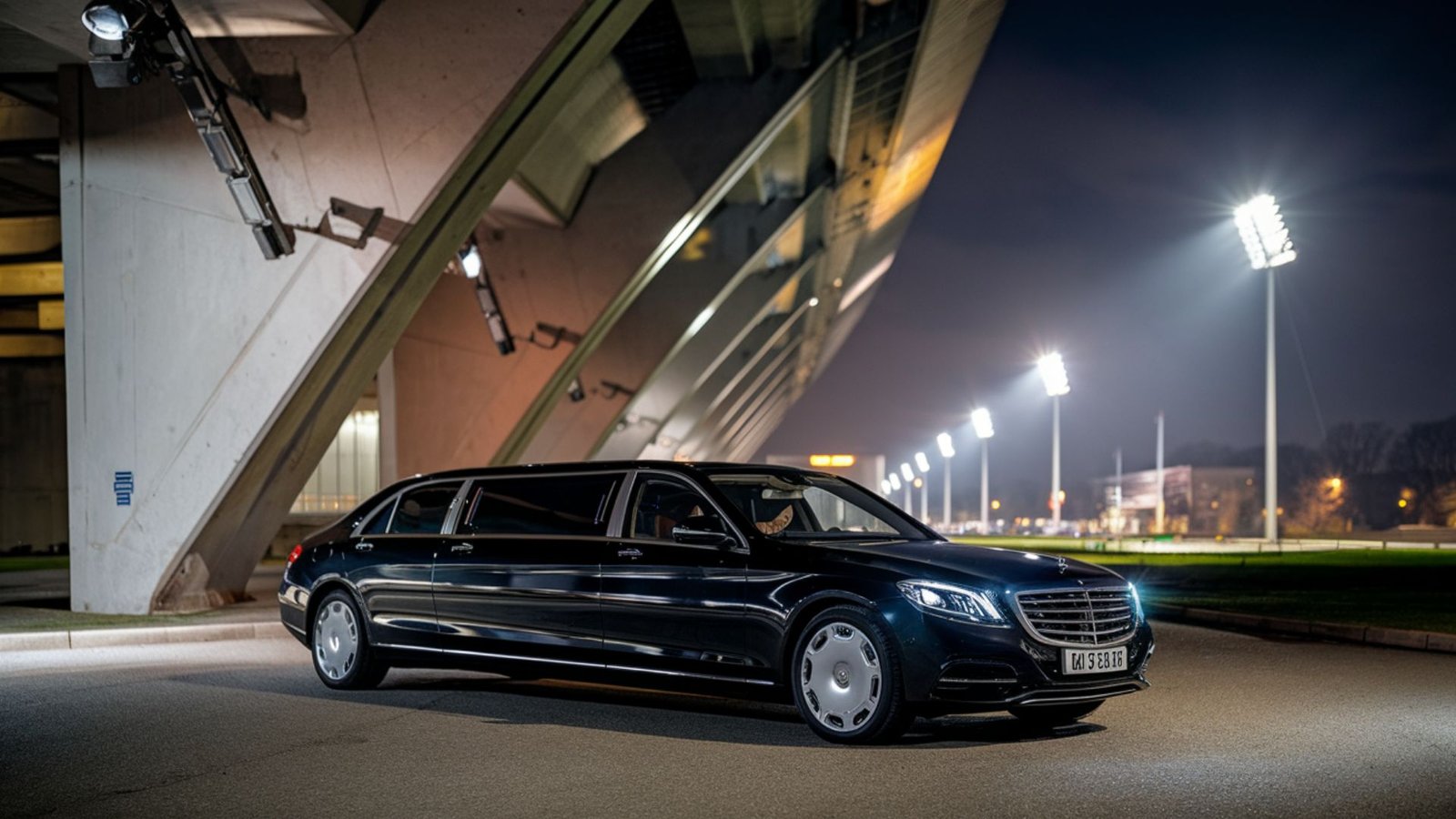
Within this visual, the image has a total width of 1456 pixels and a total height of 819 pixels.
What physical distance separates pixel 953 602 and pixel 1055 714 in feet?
4.73

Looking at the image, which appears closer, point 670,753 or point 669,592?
point 670,753

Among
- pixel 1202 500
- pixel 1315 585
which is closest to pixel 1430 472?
pixel 1202 500

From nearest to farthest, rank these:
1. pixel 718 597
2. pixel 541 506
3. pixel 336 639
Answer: pixel 718 597, pixel 541 506, pixel 336 639

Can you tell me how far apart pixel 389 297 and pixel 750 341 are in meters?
42.3

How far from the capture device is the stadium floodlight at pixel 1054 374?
6631 cm

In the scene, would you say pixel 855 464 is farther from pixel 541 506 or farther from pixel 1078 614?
pixel 1078 614

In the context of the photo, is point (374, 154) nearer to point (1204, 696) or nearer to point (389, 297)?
point (389, 297)

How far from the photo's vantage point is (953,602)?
24.6ft

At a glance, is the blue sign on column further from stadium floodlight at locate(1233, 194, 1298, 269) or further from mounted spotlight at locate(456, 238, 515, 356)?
stadium floodlight at locate(1233, 194, 1298, 269)

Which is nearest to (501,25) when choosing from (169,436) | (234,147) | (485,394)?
(234,147)

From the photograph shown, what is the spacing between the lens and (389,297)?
56.7ft

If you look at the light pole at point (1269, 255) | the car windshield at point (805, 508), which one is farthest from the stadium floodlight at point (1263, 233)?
the car windshield at point (805, 508)

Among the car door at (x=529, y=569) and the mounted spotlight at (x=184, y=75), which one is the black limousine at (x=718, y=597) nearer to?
the car door at (x=529, y=569)

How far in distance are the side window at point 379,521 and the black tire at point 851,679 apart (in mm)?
3759
